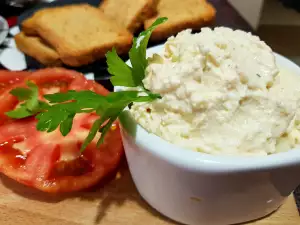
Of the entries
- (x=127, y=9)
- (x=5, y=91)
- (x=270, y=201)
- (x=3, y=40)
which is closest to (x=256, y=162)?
(x=270, y=201)

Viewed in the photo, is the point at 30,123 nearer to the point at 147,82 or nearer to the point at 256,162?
the point at 147,82

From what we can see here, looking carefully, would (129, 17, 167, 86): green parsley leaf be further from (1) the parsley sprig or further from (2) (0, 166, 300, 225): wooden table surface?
(2) (0, 166, 300, 225): wooden table surface

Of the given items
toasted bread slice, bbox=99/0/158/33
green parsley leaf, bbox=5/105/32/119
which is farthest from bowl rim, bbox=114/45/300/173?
toasted bread slice, bbox=99/0/158/33

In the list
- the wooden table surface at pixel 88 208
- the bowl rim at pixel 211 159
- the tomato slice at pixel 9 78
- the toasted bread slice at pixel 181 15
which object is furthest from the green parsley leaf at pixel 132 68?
the toasted bread slice at pixel 181 15

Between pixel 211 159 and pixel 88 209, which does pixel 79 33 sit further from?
pixel 211 159

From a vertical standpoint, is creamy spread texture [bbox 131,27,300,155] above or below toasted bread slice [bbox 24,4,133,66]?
above

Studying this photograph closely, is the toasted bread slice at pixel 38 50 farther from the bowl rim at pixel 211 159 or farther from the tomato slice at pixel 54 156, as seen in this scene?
the bowl rim at pixel 211 159
